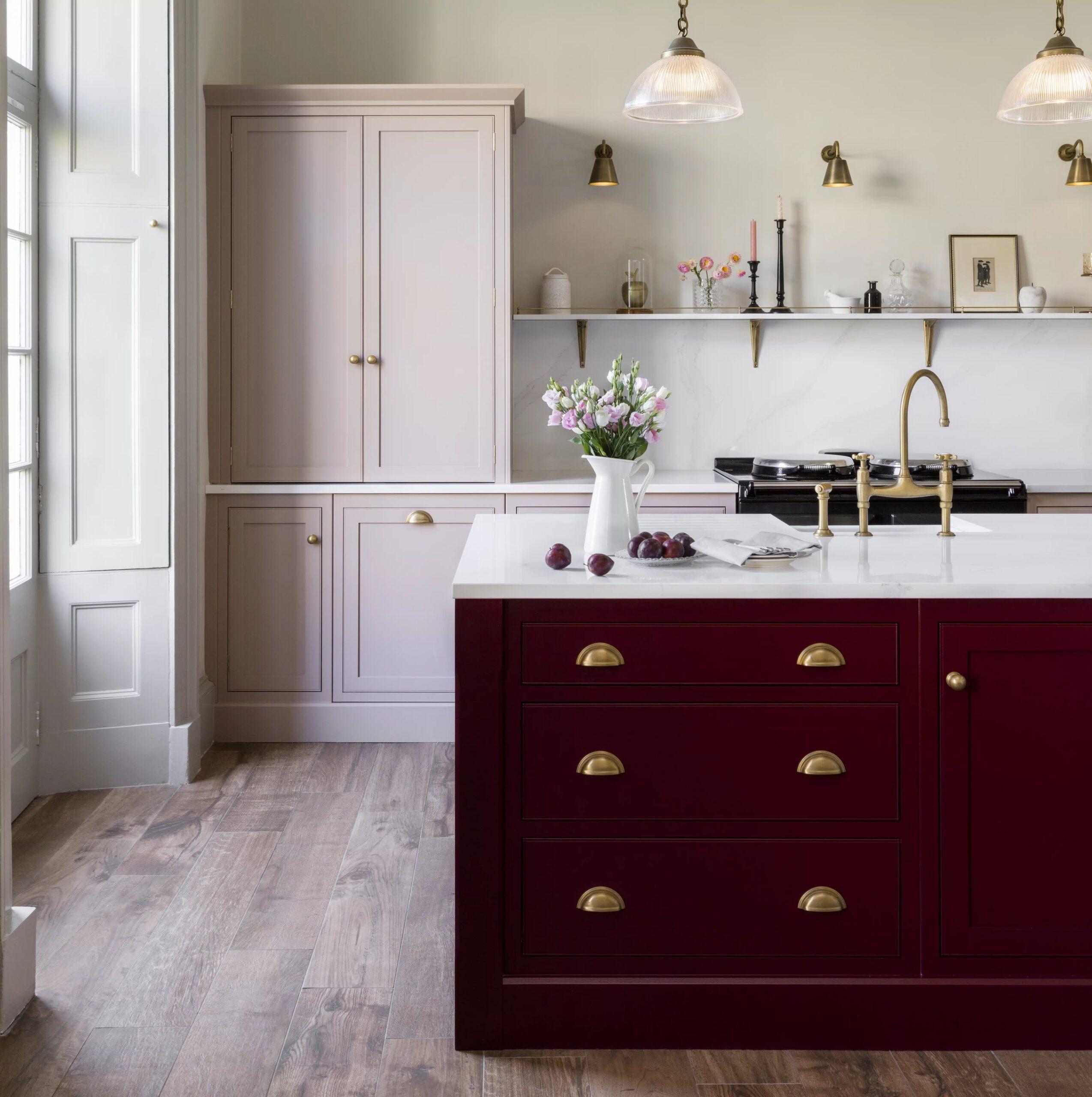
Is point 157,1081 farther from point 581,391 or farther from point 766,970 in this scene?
point 581,391

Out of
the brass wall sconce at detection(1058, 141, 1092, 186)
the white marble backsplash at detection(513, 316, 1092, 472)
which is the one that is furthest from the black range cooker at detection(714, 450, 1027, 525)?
the brass wall sconce at detection(1058, 141, 1092, 186)

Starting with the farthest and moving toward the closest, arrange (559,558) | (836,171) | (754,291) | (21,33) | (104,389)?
1. (754,291)
2. (836,171)
3. (104,389)
4. (21,33)
5. (559,558)

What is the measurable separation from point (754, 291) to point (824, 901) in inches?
113

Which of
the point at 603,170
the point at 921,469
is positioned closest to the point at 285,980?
the point at 921,469

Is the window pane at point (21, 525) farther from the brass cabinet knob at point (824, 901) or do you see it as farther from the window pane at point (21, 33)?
the brass cabinet knob at point (824, 901)

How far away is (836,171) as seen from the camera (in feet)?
14.0

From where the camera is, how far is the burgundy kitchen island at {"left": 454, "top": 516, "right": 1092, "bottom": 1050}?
6.59ft

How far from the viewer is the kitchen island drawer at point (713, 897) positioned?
2.04 metres

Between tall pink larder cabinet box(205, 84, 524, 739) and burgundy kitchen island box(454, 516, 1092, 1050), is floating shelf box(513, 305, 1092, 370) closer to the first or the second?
tall pink larder cabinet box(205, 84, 524, 739)

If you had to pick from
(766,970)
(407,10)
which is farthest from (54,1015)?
(407,10)

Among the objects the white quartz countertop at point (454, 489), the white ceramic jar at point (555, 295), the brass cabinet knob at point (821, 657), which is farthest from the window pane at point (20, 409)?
the brass cabinet knob at point (821, 657)

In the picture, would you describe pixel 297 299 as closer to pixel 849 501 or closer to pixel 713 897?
pixel 849 501

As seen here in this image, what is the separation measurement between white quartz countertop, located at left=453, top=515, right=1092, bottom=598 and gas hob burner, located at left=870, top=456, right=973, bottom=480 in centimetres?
135

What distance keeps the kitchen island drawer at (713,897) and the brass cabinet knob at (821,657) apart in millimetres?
319
